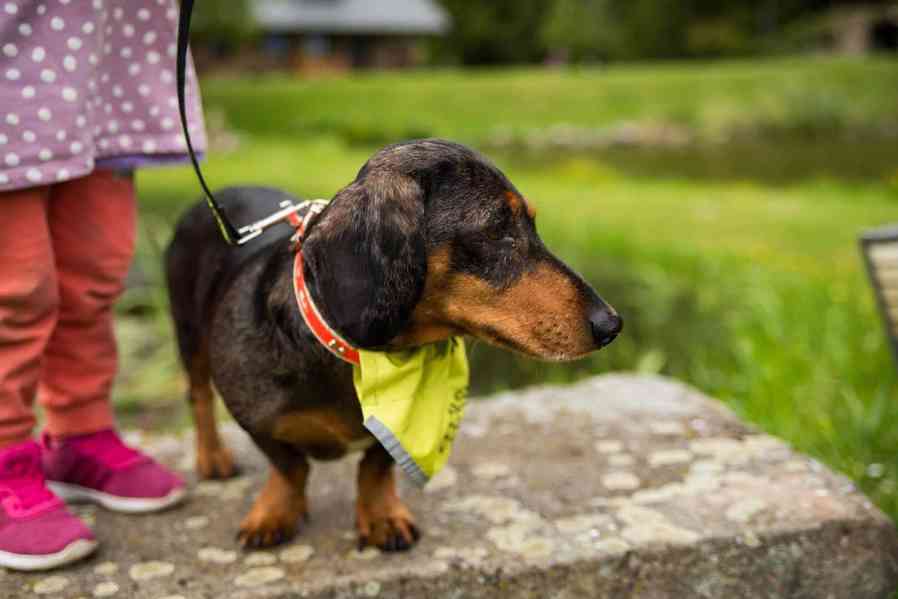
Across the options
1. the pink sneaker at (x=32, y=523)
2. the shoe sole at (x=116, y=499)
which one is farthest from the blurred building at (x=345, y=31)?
the pink sneaker at (x=32, y=523)

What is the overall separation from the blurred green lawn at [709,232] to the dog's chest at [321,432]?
64.6 inches

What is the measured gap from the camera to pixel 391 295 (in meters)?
1.74

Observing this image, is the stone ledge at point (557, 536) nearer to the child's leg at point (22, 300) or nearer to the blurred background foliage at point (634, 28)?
the child's leg at point (22, 300)

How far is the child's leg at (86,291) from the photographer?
2.38 meters

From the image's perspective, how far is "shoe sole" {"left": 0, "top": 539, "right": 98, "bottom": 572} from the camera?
84.1 inches

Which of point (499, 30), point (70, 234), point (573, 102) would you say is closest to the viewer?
point (70, 234)

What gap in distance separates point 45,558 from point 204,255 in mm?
Result: 838

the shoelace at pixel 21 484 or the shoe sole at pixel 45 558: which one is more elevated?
the shoelace at pixel 21 484

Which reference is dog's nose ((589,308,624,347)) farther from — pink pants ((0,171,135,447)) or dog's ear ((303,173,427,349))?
pink pants ((0,171,135,447))

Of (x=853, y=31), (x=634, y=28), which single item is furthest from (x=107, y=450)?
(x=853, y=31)

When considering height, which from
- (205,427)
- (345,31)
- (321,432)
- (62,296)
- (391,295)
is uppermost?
(391,295)

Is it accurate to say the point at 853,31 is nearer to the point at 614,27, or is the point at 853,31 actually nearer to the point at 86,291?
the point at 614,27

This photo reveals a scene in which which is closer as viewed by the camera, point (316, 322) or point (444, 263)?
point (444, 263)

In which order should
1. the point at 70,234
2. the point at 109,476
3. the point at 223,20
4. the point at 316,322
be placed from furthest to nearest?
the point at 223,20 < the point at 109,476 < the point at 70,234 < the point at 316,322
